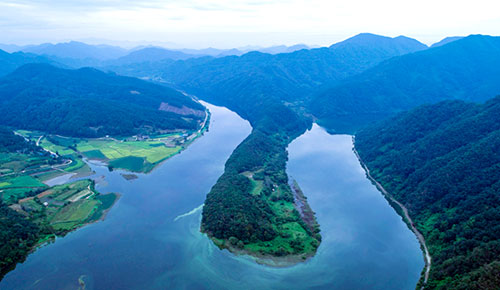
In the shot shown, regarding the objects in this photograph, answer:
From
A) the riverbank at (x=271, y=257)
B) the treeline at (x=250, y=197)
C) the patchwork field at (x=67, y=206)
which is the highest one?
the treeline at (x=250, y=197)

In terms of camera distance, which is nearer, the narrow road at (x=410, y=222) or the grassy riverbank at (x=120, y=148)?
the narrow road at (x=410, y=222)

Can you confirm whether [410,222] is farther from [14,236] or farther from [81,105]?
[81,105]

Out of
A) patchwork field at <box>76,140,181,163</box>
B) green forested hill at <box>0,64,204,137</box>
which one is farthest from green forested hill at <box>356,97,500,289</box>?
green forested hill at <box>0,64,204,137</box>

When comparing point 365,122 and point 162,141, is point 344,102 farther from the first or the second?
point 162,141

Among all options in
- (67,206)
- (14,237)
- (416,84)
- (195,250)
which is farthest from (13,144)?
(416,84)

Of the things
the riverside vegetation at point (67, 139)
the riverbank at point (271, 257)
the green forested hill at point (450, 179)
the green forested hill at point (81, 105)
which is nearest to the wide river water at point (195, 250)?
the riverbank at point (271, 257)

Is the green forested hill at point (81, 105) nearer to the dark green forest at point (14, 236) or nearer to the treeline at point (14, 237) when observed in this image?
the dark green forest at point (14, 236)

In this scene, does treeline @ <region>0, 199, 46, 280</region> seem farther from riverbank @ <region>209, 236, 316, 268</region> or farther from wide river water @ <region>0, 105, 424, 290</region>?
riverbank @ <region>209, 236, 316, 268</region>

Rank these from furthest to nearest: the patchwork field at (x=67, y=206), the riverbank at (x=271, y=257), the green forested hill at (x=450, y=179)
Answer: the patchwork field at (x=67, y=206) → the riverbank at (x=271, y=257) → the green forested hill at (x=450, y=179)
